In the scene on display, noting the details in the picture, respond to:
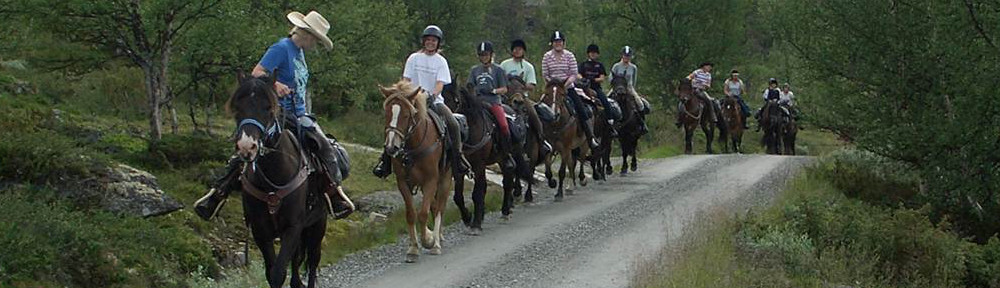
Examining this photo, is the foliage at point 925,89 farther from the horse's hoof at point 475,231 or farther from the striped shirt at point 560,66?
the horse's hoof at point 475,231

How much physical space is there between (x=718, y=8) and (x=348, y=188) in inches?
1287

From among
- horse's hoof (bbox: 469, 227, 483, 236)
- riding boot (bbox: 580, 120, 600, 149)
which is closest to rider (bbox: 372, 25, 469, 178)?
horse's hoof (bbox: 469, 227, 483, 236)

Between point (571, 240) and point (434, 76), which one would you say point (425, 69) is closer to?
point (434, 76)

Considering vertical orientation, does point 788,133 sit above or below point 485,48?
below

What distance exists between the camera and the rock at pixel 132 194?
38.9 ft

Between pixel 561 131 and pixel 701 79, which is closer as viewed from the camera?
pixel 561 131

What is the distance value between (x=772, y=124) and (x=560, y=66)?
20072 millimetres

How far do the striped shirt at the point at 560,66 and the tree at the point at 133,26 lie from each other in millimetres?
6509

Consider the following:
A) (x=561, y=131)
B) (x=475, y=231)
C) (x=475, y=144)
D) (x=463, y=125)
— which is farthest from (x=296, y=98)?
(x=561, y=131)

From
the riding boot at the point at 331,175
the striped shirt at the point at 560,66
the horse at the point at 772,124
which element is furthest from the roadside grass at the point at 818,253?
the horse at the point at 772,124

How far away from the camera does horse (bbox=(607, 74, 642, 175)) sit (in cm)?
2325

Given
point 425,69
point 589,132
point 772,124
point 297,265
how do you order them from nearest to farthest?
point 297,265
point 425,69
point 589,132
point 772,124

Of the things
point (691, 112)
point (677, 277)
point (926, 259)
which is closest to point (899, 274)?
point (926, 259)

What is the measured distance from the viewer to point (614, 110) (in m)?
22.3
